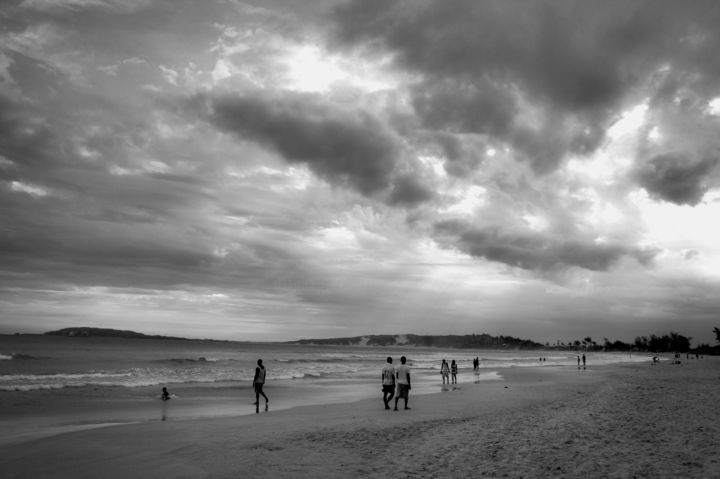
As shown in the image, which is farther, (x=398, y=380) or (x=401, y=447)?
(x=398, y=380)

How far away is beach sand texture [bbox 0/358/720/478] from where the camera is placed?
29.5 feet

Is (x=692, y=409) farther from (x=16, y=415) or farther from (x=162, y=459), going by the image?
(x=16, y=415)

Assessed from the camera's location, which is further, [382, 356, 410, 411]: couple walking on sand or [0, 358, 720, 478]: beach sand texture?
[382, 356, 410, 411]: couple walking on sand

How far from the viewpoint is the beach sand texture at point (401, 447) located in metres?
8.98

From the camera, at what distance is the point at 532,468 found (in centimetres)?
880

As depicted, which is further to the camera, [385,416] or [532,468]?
[385,416]

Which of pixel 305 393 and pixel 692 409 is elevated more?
pixel 692 409

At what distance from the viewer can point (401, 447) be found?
36.3ft

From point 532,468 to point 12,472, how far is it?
10.7m

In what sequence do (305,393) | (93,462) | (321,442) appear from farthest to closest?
(305,393) < (321,442) < (93,462)

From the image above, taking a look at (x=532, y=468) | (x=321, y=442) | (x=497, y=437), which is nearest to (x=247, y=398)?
(x=321, y=442)

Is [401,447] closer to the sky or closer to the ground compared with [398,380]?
closer to the ground

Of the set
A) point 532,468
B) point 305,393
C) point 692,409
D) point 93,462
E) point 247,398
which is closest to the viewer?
point 532,468

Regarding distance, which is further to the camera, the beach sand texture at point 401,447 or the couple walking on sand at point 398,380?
the couple walking on sand at point 398,380
